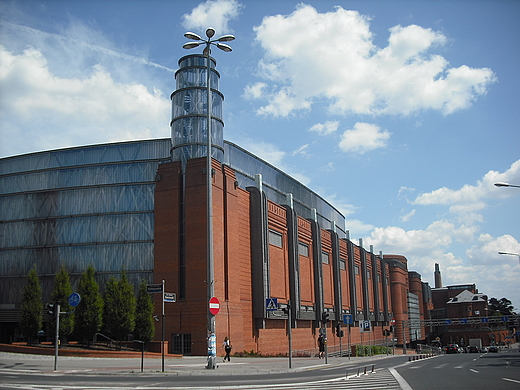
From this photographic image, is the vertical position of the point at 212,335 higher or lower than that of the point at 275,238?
lower

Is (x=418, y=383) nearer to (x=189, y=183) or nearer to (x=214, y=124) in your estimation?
(x=189, y=183)

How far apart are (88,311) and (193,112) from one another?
1822cm

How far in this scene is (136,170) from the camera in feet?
157

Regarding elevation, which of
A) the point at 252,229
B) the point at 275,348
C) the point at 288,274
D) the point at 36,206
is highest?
the point at 36,206

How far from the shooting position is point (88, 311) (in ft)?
123

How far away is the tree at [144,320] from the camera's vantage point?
124 feet

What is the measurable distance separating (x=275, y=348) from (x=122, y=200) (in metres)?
19.5

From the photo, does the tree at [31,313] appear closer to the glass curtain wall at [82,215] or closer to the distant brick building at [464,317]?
the glass curtain wall at [82,215]

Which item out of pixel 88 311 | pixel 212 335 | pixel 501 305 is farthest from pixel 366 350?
pixel 501 305

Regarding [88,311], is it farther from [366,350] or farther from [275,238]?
[366,350]

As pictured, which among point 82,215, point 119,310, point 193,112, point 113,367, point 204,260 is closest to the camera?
point 113,367

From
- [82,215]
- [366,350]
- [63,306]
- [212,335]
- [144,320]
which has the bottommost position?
[366,350]

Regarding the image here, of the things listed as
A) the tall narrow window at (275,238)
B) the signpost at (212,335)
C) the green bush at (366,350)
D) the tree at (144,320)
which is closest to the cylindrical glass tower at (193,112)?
the tall narrow window at (275,238)

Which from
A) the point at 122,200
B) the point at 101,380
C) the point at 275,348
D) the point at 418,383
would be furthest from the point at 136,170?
the point at 418,383
